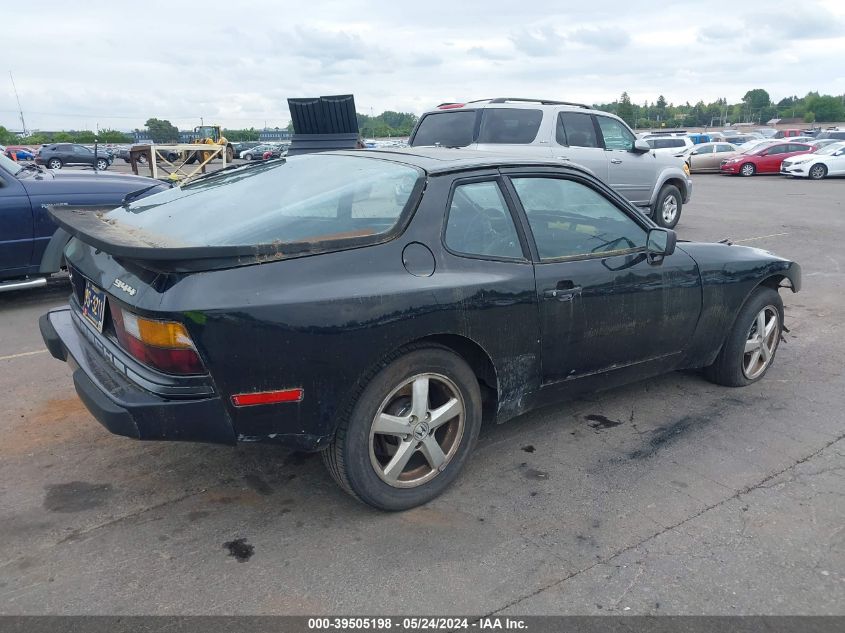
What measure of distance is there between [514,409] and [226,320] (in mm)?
1593

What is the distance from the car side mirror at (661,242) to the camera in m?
3.82

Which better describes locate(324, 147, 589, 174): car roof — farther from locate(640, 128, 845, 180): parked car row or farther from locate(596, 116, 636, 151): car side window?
locate(640, 128, 845, 180): parked car row

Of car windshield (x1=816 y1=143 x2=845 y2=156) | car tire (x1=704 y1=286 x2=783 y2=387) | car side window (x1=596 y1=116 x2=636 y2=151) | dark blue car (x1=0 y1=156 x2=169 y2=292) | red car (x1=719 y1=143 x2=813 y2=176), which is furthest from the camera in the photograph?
red car (x1=719 y1=143 x2=813 y2=176)

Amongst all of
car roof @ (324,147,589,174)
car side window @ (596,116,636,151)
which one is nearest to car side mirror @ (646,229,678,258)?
car roof @ (324,147,589,174)

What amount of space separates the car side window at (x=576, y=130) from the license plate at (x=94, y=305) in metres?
7.87

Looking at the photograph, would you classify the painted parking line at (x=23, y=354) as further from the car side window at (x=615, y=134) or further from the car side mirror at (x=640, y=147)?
the car side mirror at (x=640, y=147)

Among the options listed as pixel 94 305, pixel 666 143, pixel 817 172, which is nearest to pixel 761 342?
pixel 94 305

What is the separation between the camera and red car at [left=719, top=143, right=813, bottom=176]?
26688mm

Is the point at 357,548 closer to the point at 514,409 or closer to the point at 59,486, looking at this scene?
the point at 514,409

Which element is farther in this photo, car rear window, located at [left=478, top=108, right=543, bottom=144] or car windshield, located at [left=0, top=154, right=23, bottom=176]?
car rear window, located at [left=478, top=108, right=543, bottom=144]

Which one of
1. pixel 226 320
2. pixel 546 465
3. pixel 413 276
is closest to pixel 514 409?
pixel 546 465

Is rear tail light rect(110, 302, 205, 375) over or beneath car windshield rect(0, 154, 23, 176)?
beneath

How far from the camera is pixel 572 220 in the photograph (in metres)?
3.71

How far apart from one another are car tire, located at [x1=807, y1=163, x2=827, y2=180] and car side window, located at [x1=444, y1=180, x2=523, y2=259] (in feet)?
84.5
